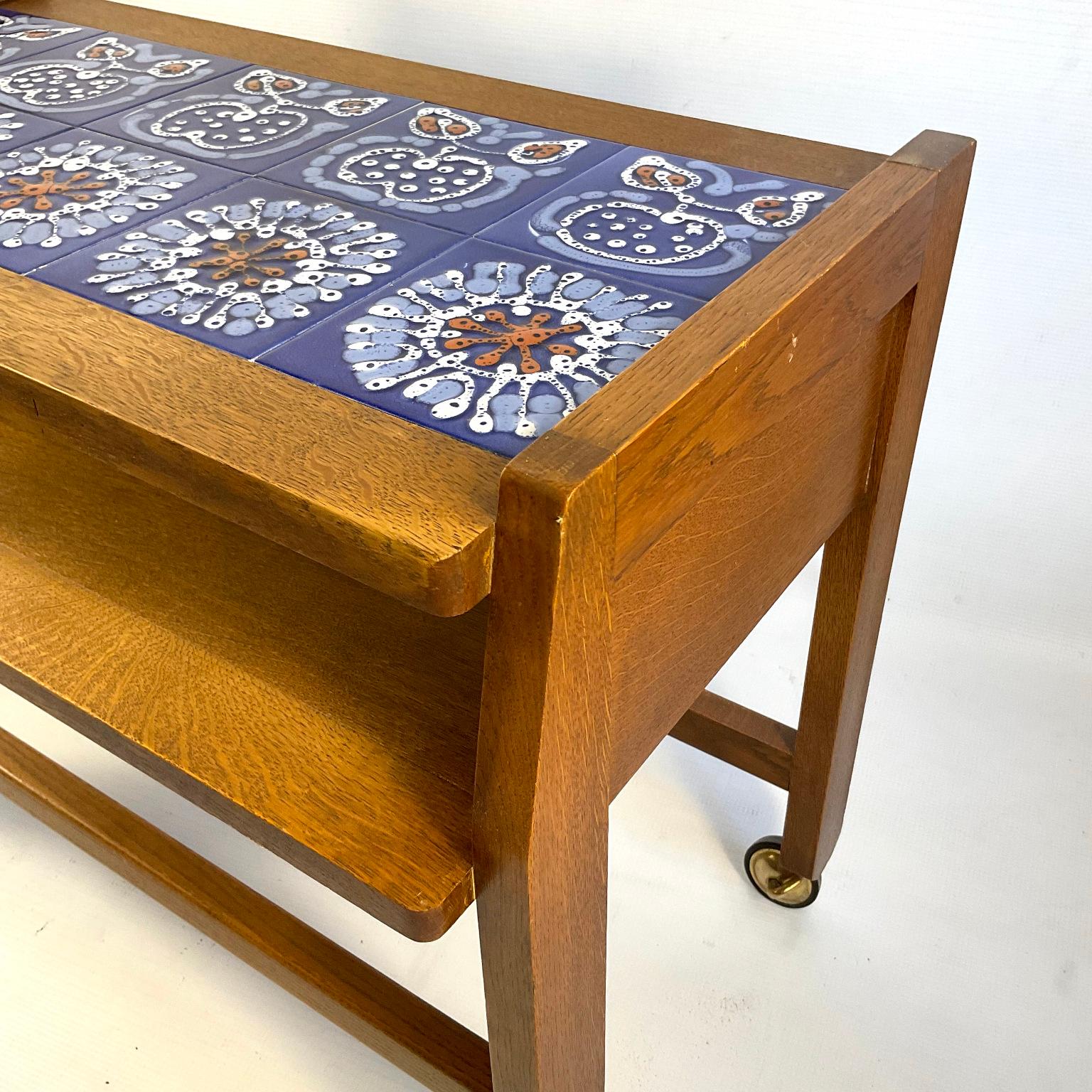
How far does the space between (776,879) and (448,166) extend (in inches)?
30.9

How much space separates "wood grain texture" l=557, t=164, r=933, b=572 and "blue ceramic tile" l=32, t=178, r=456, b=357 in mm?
262

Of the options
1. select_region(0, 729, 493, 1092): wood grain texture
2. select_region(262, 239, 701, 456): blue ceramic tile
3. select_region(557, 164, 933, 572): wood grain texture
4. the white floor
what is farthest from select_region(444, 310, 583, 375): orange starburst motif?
the white floor

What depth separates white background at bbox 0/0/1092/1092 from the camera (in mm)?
1161

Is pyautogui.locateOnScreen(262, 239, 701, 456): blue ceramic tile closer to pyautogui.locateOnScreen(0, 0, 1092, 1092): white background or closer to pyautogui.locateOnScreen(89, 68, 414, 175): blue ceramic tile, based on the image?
pyautogui.locateOnScreen(89, 68, 414, 175): blue ceramic tile

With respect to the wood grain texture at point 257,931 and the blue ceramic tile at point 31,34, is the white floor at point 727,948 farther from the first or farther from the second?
the blue ceramic tile at point 31,34

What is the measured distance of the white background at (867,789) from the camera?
1161mm

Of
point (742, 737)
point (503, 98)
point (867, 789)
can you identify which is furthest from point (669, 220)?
point (867, 789)

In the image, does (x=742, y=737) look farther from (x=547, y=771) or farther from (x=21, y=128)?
(x=21, y=128)

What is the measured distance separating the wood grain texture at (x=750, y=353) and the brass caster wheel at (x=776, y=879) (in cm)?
66

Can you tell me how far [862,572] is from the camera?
1.04m

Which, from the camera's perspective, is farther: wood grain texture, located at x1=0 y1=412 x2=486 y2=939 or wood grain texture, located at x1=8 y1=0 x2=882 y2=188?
wood grain texture, located at x1=8 y1=0 x2=882 y2=188

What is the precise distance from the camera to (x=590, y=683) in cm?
64

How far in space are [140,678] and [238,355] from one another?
0.25 metres

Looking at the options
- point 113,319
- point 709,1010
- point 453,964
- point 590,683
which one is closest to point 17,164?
point 113,319
